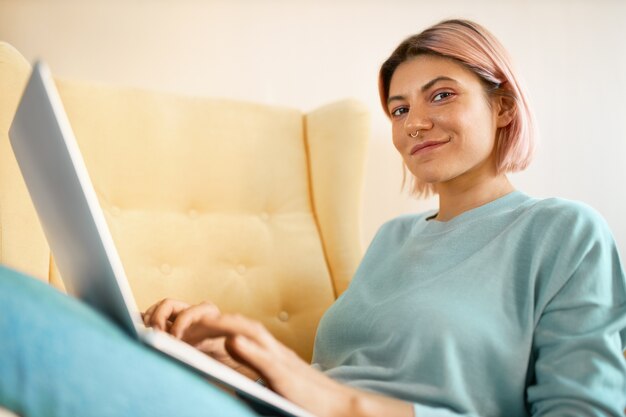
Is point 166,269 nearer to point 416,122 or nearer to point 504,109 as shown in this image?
point 416,122

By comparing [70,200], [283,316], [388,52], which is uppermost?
[388,52]

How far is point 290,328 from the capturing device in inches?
47.9

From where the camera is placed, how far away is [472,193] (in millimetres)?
898

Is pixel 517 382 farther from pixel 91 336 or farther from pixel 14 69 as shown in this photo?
pixel 14 69

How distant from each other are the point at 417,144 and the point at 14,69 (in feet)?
2.64

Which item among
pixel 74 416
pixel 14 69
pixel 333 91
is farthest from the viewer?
→ pixel 333 91

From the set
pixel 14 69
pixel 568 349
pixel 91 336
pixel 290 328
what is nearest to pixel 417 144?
pixel 568 349

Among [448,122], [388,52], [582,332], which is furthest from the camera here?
[388,52]

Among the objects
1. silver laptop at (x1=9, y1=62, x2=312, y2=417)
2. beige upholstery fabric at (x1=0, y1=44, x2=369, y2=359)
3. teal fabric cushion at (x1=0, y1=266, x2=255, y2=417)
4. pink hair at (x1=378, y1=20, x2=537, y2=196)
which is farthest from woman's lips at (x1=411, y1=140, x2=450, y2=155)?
teal fabric cushion at (x1=0, y1=266, x2=255, y2=417)

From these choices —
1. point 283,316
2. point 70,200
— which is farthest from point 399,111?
point 70,200

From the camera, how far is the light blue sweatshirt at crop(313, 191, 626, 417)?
623mm

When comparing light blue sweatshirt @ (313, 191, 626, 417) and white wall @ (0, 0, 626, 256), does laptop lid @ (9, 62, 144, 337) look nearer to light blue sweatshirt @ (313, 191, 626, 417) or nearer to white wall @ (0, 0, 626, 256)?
light blue sweatshirt @ (313, 191, 626, 417)

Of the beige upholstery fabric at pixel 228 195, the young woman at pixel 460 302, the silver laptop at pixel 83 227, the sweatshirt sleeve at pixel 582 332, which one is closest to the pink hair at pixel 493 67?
the young woman at pixel 460 302

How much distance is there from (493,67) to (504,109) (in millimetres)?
80
